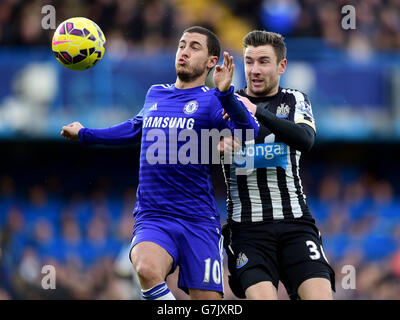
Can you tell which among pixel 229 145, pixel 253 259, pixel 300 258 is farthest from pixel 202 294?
pixel 229 145

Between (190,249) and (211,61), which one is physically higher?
(211,61)

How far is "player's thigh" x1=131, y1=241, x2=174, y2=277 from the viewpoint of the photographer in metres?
6.20

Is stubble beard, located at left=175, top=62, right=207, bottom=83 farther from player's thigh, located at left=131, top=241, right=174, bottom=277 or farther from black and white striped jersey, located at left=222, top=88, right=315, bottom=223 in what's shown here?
player's thigh, located at left=131, top=241, right=174, bottom=277

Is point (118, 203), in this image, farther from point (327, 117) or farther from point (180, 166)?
point (180, 166)

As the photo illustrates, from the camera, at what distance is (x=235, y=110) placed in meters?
6.08

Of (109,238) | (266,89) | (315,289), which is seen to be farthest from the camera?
(109,238)

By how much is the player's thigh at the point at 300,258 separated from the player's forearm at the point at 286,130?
29.3 inches

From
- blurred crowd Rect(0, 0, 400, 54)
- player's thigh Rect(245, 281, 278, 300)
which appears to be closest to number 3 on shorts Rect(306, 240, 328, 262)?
player's thigh Rect(245, 281, 278, 300)

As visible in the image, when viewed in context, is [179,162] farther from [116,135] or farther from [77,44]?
[77,44]

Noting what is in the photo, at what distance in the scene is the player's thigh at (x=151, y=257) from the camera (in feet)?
20.3

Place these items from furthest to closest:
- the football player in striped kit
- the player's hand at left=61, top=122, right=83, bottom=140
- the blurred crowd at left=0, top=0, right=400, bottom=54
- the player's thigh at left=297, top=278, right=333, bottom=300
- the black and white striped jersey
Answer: the blurred crowd at left=0, top=0, right=400, bottom=54 < the player's hand at left=61, top=122, right=83, bottom=140 < the black and white striped jersey < the football player in striped kit < the player's thigh at left=297, top=278, right=333, bottom=300

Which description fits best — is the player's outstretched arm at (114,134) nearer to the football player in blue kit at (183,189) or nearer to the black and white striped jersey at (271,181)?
the football player in blue kit at (183,189)

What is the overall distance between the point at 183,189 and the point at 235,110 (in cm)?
91

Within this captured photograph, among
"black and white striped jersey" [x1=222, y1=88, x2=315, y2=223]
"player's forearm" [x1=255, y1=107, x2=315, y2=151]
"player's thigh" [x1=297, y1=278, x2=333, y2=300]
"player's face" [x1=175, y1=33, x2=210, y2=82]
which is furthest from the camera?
"player's face" [x1=175, y1=33, x2=210, y2=82]
